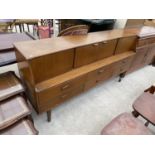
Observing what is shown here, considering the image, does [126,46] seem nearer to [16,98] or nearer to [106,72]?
[106,72]

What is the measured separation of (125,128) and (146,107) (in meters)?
0.41

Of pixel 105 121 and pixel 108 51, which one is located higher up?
pixel 108 51

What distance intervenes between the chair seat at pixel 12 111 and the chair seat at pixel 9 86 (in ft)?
0.21

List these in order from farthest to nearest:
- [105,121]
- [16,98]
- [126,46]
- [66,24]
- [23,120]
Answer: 1. [66,24]
2. [126,46]
3. [105,121]
4. [16,98]
5. [23,120]

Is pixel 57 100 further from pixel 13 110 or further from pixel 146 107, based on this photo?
pixel 146 107

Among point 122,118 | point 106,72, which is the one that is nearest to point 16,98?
point 122,118

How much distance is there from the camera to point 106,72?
1923 mm

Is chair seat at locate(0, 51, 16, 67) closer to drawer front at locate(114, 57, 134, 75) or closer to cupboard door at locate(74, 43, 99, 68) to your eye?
cupboard door at locate(74, 43, 99, 68)

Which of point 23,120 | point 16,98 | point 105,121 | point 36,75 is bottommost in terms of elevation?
point 105,121

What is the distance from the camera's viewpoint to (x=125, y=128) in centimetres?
118

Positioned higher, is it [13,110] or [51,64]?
[51,64]

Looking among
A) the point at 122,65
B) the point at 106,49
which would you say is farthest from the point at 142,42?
the point at 106,49
